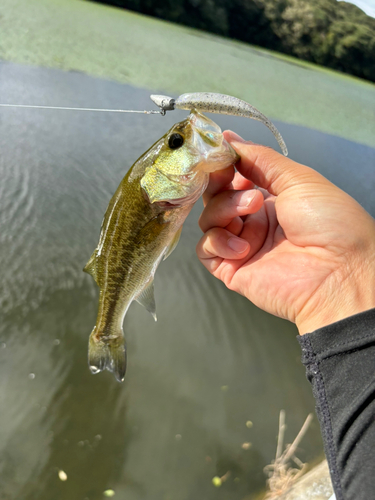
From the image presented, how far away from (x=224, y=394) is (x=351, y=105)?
17626mm

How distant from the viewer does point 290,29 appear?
39.4m

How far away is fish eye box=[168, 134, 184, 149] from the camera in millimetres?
1577

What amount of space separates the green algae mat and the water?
6.50 metres

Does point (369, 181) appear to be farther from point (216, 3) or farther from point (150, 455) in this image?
point (216, 3)

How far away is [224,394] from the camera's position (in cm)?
359

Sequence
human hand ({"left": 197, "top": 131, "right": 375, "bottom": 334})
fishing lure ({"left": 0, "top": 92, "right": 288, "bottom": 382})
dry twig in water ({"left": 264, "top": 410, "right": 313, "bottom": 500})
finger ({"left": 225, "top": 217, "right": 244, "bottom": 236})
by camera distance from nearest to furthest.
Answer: fishing lure ({"left": 0, "top": 92, "right": 288, "bottom": 382}) → human hand ({"left": 197, "top": 131, "right": 375, "bottom": 334}) → finger ({"left": 225, "top": 217, "right": 244, "bottom": 236}) → dry twig in water ({"left": 264, "top": 410, "right": 313, "bottom": 500})

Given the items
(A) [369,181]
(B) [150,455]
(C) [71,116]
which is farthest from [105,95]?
(B) [150,455]

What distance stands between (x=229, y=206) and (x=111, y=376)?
252 cm

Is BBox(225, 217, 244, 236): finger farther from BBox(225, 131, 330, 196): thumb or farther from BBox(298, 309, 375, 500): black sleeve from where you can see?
BBox(298, 309, 375, 500): black sleeve

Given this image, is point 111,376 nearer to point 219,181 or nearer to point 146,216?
point 146,216

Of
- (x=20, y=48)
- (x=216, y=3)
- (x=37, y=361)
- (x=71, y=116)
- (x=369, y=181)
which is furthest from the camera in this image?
(x=216, y=3)

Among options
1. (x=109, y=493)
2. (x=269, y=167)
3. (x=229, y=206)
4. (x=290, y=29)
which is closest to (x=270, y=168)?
(x=269, y=167)

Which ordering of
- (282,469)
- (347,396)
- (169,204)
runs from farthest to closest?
(282,469) < (169,204) < (347,396)

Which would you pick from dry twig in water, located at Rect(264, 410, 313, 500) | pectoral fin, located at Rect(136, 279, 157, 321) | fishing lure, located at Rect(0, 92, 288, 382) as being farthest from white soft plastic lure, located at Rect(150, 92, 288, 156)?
dry twig in water, located at Rect(264, 410, 313, 500)
